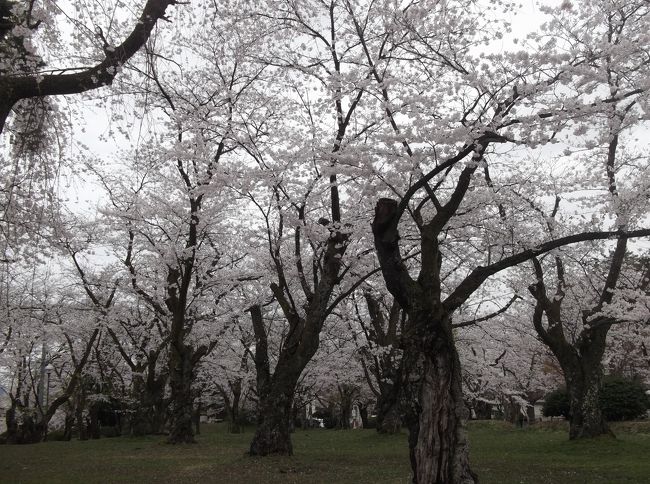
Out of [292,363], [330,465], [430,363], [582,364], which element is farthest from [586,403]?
[430,363]

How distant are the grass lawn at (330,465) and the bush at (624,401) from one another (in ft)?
10.2

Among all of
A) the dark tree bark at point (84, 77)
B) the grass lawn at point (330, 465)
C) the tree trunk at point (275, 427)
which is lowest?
→ the grass lawn at point (330, 465)

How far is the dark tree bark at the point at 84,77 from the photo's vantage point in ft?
17.7

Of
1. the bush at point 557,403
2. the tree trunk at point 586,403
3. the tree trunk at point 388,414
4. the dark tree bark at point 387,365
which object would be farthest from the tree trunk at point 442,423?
the bush at point 557,403

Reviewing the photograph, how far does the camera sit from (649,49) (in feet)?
32.2

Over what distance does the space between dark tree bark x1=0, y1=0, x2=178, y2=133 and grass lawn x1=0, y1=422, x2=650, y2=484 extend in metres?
7.50

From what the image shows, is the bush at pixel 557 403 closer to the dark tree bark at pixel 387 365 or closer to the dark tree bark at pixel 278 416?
the dark tree bark at pixel 387 365

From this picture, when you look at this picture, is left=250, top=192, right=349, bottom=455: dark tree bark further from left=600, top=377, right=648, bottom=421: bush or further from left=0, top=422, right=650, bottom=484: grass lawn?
left=600, top=377, right=648, bottom=421: bush

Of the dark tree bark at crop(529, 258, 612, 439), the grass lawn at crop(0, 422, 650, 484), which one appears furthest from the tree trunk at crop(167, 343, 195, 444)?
the dark tree bark at crop(529, 258, 612, 439)

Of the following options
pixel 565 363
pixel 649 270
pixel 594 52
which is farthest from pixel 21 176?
pixel 649 270

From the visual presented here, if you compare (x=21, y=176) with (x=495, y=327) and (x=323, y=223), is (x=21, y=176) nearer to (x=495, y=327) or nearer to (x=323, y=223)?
(x=323, y=223)

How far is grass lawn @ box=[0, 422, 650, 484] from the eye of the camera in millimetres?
10703

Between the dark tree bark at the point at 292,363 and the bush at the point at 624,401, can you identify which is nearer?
the dark tree bark at the point at 292,363

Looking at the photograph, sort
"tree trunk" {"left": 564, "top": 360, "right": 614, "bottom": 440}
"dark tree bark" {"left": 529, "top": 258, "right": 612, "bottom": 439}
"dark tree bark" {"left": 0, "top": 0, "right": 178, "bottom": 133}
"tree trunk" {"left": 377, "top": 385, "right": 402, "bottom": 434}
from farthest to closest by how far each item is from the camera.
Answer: "tree trunk" {"left": 377, "top": 385, "right": 402, "bottom": 434} < "dark tree bark" {"left": 529, "top": 258, "right": 612, "bottom": 439} < "tree trunk" {"left": 564, "top": 360, "right": 614, "bottom": 440} < "dark tree bark" {"left": 0, "top": 0, "right": 178, "bottom": 133}
